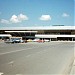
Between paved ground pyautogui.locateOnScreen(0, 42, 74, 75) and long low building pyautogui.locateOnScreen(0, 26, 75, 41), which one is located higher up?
long low building pyautogui.locateOnScreen(0, 26, 75, 41)

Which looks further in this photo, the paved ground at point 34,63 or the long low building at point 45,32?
the long low building at point 45,32

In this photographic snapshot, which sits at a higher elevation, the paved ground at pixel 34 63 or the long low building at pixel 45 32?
the long low building at pixel 45 32

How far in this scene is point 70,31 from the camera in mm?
140750

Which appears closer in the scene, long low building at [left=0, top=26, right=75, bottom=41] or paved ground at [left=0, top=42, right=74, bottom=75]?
paved ground at [left=0, top=42, right=74, bottom=75]

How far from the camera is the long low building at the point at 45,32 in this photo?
140625mm

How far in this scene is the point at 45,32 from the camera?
5748 inches

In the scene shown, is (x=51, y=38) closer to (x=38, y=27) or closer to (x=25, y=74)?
(x=38, y=27)

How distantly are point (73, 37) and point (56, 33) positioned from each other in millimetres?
11673

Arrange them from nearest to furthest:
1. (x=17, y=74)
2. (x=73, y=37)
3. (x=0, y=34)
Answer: (x=17, y=74)
(x=73, y=37)
(x=0, y=34)

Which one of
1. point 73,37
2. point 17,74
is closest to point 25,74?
point 17,74

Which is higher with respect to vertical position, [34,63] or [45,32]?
[45,32]

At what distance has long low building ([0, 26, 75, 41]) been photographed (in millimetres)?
140625

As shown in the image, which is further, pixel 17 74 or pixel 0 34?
pixel 0 34

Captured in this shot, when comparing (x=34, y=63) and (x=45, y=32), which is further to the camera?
(x=45, y=32)
